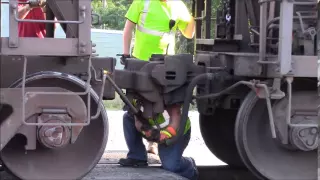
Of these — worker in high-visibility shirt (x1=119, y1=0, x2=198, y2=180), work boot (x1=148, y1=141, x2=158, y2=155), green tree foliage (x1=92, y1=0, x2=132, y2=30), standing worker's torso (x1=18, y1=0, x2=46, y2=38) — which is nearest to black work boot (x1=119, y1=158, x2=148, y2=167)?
worker in high-visibility shirt (x1=119, y1=0, x2=198, y2=180)

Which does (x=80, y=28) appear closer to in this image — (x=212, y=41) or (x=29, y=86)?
(x=29, y=86)

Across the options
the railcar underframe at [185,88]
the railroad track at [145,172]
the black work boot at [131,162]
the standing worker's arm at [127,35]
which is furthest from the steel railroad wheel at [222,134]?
the standing worker's arm at [127,35]

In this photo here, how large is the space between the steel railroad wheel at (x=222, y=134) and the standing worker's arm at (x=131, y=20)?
1.00 m

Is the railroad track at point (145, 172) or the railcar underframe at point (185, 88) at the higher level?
the railcar underframe at point (185, 88)

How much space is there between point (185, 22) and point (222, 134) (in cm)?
111

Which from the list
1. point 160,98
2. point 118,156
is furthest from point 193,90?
point 118,156

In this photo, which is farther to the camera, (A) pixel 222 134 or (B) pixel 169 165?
(A) pixel 222 134

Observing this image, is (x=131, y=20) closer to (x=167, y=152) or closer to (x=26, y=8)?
(x=26, y=8)

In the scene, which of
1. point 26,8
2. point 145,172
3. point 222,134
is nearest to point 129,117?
point 145,172

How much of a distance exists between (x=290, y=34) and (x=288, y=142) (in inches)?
32.5

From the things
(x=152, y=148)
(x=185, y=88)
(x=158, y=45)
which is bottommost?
(x=152, y=148)

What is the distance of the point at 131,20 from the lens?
5555mm

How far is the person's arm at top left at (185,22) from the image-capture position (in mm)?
5652

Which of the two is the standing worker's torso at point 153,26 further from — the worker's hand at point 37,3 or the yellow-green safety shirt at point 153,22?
the worker's hand at point 37,3
